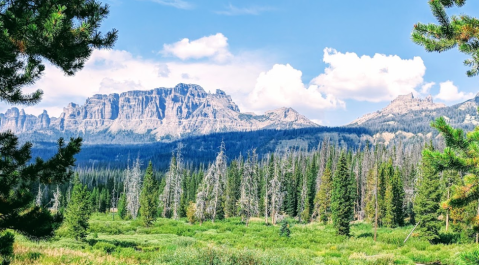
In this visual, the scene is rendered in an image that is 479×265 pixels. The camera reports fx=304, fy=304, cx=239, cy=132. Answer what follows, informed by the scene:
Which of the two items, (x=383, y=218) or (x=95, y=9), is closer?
(x=95, y=9)

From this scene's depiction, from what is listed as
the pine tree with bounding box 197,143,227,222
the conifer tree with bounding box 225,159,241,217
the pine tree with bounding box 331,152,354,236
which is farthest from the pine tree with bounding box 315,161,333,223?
the conifer tree with bounding box 225,159,241,217

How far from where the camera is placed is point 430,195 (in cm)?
3869

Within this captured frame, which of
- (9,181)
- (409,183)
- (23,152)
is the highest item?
(23,152)

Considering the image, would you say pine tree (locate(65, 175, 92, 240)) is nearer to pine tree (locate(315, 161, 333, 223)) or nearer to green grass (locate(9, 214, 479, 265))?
green grass (locate(9, 214, 479, 265))

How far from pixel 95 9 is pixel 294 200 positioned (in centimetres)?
7728

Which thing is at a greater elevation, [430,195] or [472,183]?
[472,183]

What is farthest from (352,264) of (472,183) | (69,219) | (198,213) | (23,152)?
(198,213)

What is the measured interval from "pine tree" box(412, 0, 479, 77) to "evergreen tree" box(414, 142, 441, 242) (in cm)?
3500

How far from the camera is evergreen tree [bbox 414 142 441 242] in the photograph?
37031mm

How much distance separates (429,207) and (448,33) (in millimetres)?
37635

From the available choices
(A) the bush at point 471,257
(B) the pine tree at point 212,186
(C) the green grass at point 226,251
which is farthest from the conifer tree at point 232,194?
(A) the bush at point 471,257

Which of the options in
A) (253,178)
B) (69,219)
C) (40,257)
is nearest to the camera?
(40,257)

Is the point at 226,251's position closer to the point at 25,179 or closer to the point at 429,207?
the point at 25,179

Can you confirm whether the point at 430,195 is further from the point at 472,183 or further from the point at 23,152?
the point at 23,152
